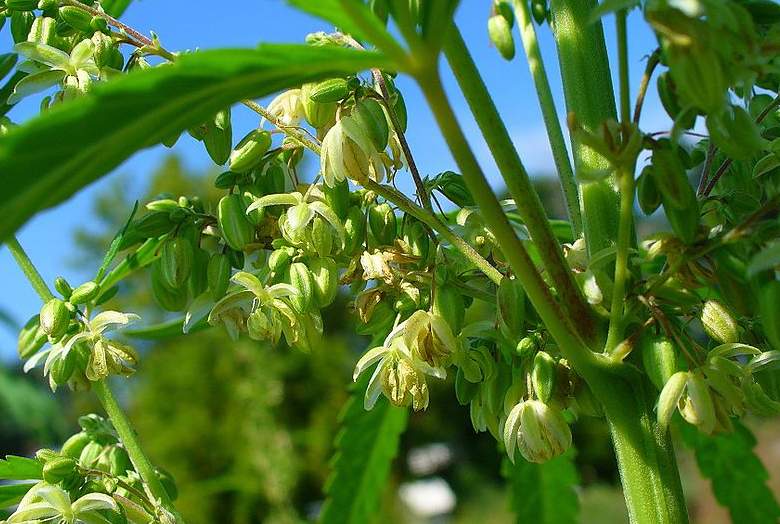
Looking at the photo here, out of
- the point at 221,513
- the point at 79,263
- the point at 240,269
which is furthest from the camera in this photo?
the point at 79,263

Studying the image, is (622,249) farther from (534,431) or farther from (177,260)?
(177,260)

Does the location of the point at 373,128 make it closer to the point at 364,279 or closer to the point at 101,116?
the point at 364,279

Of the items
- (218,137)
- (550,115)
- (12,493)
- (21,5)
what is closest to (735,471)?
(550,115)

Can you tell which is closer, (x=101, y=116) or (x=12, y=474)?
(x=101, y=116)

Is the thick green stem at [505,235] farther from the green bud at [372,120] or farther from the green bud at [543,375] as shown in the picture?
the green bud at [372,120]

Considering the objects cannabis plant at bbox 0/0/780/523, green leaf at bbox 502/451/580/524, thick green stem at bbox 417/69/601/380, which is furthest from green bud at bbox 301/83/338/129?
green leaf at bbox 502/451/580/524

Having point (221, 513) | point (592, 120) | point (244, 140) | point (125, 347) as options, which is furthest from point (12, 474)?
point (221, 513)
